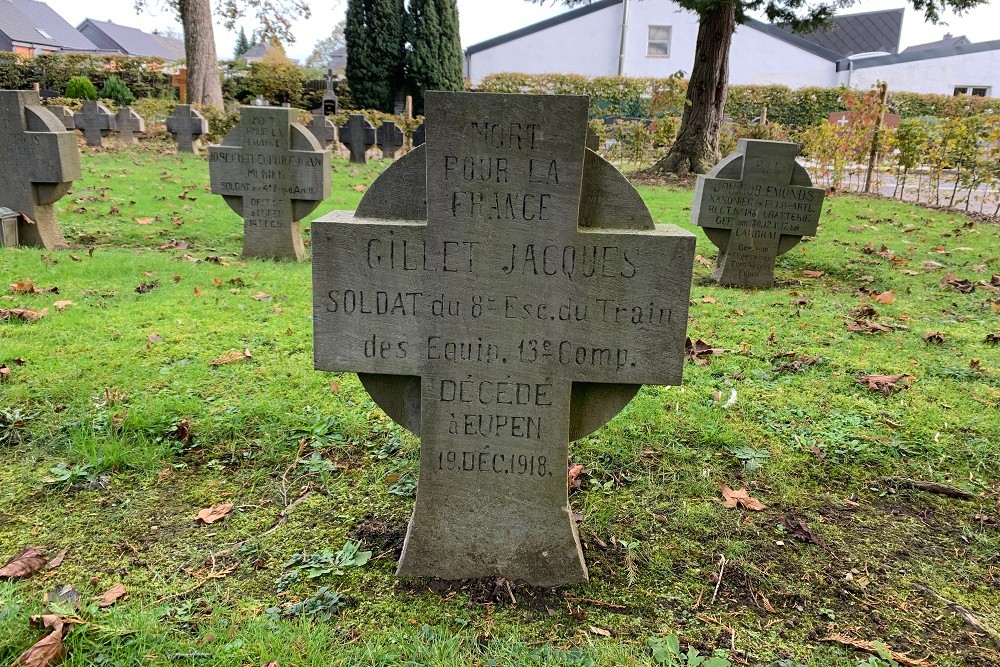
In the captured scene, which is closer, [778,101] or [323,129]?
[323,129]

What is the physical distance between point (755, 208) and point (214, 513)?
6.03 m

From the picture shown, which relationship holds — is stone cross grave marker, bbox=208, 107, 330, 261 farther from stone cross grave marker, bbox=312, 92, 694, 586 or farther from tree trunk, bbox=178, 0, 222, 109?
tree trunk, bbox=178, 0, 222, 109

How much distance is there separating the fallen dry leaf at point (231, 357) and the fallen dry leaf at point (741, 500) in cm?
294

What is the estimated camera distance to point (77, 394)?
3.73 meters

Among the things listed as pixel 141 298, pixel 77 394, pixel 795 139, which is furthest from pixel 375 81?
pixel 77 394

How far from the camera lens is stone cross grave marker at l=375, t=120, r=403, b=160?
1694 centimetres

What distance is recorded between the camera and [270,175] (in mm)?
7211

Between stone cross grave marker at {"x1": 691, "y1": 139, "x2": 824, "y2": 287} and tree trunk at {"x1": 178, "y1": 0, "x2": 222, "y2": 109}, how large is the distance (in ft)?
53.4

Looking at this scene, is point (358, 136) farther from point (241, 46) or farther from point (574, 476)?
point (241, 46)

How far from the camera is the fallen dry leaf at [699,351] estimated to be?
468cm

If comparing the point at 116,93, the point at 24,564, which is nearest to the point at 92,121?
the point at 116,93

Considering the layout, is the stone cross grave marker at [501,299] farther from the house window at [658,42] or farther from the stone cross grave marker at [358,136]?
the house window at [658,42]

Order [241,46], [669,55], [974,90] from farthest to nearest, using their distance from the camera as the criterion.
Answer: [241,46], [669,55], [974,90]

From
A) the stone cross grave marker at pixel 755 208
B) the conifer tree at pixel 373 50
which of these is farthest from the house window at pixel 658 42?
the stone cross grave marker at pixel 755 208
